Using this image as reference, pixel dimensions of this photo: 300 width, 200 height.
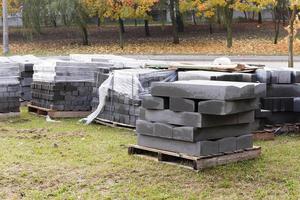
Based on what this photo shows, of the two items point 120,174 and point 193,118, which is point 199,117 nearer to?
point 193,118

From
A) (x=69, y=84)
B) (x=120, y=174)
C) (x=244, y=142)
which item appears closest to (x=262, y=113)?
(x=244, y=142)

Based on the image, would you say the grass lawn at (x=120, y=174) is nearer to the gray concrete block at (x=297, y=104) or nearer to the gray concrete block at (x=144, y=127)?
the gray concrete block at (x=144, y=127)

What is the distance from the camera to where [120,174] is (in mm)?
7867

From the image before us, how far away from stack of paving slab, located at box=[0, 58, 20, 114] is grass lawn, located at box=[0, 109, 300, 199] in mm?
2839

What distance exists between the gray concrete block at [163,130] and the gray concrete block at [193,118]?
0.06 meters

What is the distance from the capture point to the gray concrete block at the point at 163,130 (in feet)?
27.0

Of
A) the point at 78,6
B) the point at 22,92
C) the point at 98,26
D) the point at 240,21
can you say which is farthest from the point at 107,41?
the point at 22,92

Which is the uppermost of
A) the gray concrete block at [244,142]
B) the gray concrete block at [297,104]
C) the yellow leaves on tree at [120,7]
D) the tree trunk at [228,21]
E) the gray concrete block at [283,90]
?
the yellow leaves on tree at [120,7]

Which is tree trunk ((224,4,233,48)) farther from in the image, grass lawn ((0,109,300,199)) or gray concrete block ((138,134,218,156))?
gray concrete block ((138,134,218,156))

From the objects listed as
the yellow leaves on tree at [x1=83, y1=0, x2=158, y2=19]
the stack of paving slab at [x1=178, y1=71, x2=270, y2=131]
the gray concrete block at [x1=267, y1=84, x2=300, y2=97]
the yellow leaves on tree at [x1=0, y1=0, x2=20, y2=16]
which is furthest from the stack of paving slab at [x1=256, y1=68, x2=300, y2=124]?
the yellow leaves on tree at [x1=0, y1=0, x2=20, y2=16]

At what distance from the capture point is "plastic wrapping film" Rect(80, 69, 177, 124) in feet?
36.9

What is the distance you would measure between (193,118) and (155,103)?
2.51ft

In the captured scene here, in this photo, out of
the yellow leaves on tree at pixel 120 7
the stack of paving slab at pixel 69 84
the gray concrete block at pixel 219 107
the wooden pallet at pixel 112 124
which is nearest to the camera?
the gray concrete block at pixel 219 107

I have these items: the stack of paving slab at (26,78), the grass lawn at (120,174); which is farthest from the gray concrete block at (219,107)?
the stack of paving slab at (26,78)
